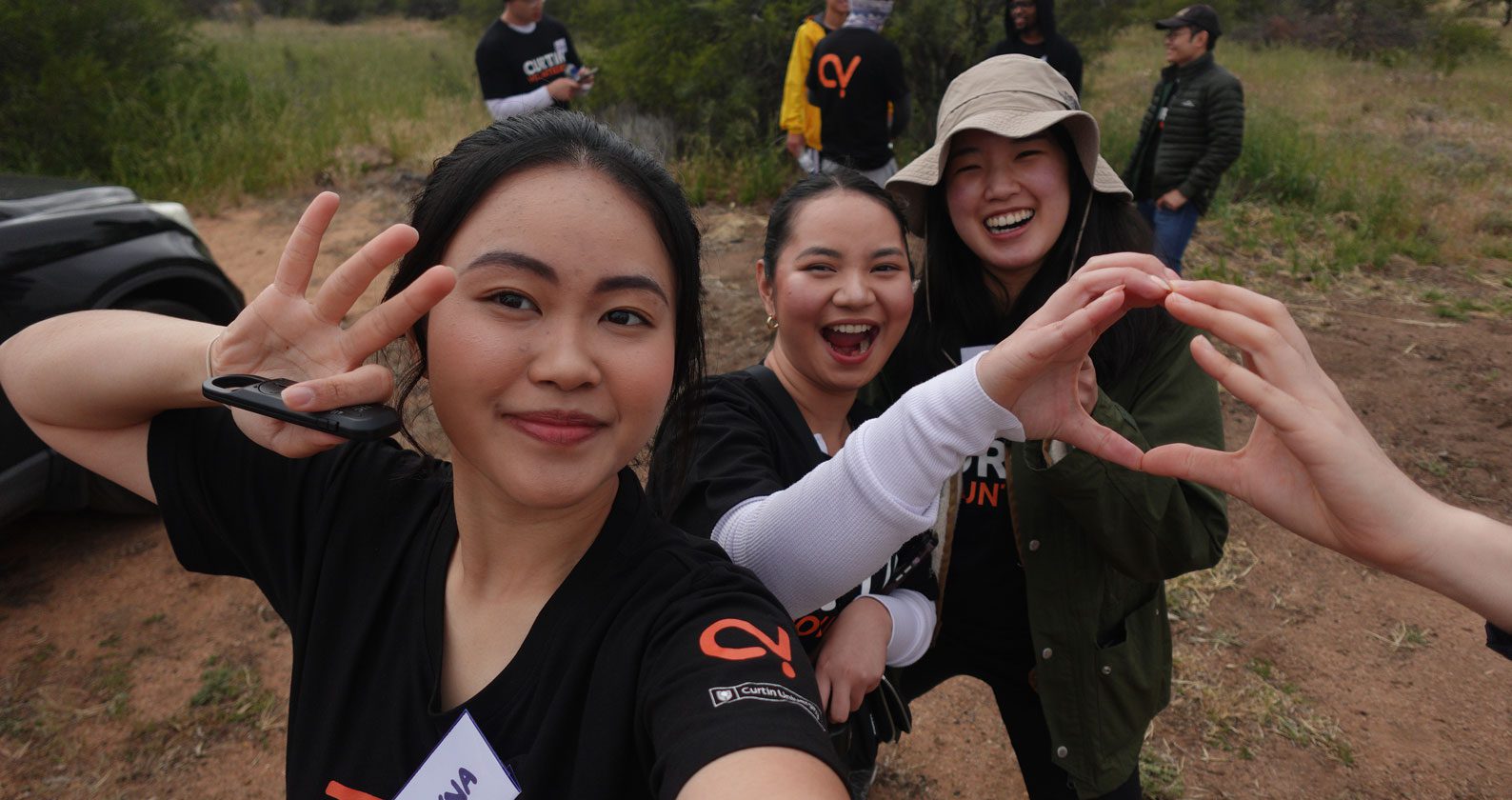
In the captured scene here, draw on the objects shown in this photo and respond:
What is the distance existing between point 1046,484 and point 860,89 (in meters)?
5.16

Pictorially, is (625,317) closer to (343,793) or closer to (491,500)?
(491,500)

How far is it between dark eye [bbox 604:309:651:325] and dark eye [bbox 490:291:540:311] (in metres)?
0.09

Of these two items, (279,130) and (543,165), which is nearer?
(543,165)

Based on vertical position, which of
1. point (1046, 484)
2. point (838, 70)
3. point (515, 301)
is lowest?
point (838, 70)

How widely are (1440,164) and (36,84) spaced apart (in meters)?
14.4

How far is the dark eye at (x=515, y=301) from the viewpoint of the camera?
46.9 inches

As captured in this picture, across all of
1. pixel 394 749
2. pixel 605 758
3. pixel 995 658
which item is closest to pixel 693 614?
pixel 605 758

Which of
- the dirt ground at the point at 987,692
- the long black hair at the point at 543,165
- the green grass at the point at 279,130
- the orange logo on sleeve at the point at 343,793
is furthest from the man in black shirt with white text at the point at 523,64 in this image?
the orange logo on sleeve at the point at 343,793

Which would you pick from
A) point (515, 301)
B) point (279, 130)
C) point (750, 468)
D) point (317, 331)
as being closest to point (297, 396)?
point (317, 331)

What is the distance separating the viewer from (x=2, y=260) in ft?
10.8

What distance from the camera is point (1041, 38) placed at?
6.65 m

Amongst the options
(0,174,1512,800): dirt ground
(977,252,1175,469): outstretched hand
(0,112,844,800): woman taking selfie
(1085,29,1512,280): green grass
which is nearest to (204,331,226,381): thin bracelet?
(0,112,844,800): woman taking selfie

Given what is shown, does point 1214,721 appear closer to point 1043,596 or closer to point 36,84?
point 1043,596

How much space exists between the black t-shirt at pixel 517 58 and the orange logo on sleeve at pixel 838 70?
1.89 metres
